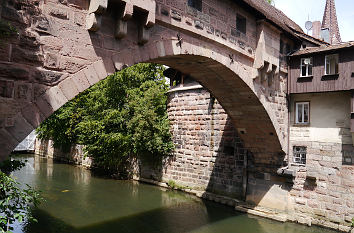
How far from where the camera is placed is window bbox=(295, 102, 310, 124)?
988cm

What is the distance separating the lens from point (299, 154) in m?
9.98

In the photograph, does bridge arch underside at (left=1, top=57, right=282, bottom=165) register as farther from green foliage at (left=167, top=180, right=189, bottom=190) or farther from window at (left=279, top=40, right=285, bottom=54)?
green foliage at (left=167, top=180, right=189, bottom=190)

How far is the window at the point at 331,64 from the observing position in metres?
9.18

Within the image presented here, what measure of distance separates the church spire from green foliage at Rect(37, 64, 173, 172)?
44.9ft

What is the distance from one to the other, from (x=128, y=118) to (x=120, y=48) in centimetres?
1013

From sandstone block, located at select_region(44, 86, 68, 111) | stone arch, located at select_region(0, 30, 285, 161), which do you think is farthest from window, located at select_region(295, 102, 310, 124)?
sandstone block, located at select_region(44, 86, 68, 111)

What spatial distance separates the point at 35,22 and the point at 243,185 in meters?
9.03

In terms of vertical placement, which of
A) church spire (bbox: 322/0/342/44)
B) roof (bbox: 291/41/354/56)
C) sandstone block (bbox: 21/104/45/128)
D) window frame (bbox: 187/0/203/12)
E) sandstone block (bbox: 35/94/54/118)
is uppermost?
church spire (bbox: 322/0/342/44)

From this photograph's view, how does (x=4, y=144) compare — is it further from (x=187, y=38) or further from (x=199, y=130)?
(x=199, y=130)

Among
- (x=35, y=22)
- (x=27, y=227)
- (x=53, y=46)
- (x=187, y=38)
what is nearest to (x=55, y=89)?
(x=53, y=46)

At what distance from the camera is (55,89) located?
13.2 feet

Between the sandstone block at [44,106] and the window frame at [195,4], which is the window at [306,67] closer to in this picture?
the window frame at [195,4]

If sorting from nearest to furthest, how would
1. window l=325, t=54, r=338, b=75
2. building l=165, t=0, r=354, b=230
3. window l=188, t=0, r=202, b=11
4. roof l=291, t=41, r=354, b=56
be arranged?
window l=188, t=0, r=202, b=11
roof l=291, t=41, r=354, b=56
building l=165, t=0, r=354, b=230
window l=325, t=54, r=338, b=75

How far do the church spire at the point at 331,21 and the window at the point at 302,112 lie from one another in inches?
559
